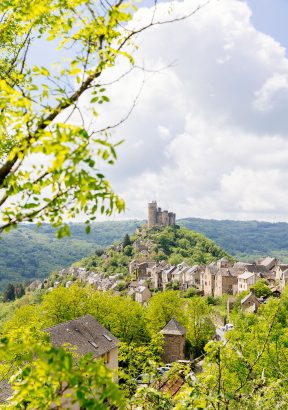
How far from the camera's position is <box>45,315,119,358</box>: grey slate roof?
30578 millimetres

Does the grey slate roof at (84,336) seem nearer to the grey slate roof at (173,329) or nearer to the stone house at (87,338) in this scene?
the stone house at (87,338)

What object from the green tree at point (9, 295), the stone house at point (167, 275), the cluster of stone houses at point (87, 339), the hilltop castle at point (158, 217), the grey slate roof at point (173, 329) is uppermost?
the hilltop castle at point (158, 217)

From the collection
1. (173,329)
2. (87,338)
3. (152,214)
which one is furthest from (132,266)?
(87,338)

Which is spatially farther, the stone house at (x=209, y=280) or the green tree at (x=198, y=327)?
the stone house at (x=209, y=280)

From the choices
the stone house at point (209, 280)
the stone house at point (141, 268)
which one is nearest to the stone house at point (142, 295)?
the stone house at point (209, 280)

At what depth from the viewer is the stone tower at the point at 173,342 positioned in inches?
1842

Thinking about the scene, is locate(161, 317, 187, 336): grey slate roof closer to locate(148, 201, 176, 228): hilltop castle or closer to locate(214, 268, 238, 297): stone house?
locate(214, 268, 238, 297): stone house

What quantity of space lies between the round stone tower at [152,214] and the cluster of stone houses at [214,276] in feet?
157

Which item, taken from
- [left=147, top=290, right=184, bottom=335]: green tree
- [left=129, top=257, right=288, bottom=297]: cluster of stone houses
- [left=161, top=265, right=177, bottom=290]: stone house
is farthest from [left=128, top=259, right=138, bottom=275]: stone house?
[left=147, top=290, right=184, bottom=335]: green tree

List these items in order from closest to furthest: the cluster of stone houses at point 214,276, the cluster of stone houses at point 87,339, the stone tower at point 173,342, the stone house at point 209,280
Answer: the cluster of stone houses at point 87,339
the stone tower at point 173,342
the cluster of stone houses at point 214,276
the stone house at point 209,280

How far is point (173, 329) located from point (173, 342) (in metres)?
1.50

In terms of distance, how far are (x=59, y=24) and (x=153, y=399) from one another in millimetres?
6936

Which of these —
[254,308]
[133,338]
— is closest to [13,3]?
[133,338]

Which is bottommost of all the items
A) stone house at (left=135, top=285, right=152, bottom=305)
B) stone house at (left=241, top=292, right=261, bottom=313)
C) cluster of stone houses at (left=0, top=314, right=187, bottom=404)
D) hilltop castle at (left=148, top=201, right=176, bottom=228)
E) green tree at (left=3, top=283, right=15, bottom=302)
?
green tree at (left=3, top=283, right=15, bottom=302)
